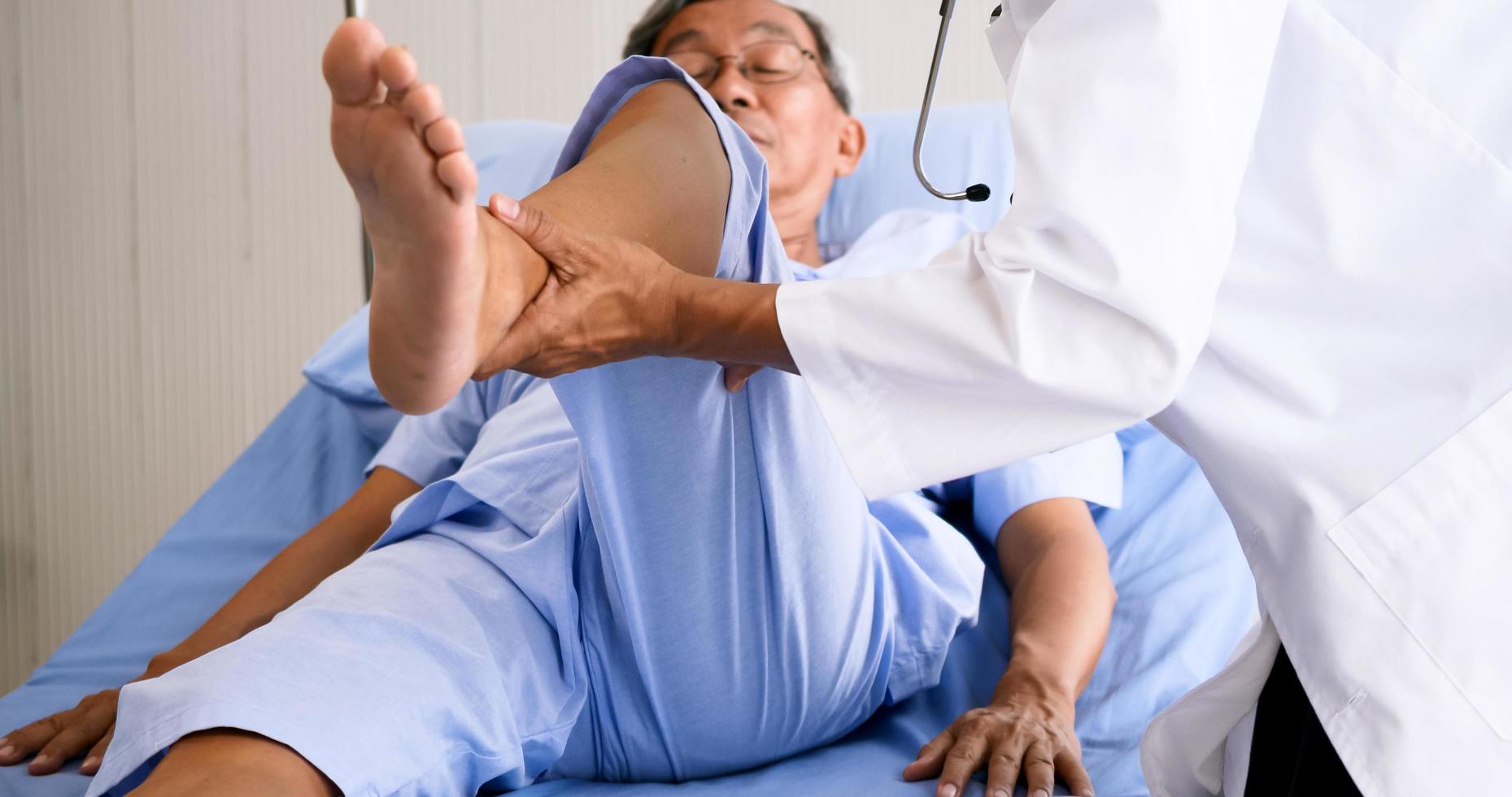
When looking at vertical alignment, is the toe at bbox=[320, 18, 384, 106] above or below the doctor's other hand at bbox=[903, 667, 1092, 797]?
above

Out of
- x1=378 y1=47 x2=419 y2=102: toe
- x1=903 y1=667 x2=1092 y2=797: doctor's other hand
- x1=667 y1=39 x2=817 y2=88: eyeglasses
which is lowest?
x1=903 y1=667 x2=1092 y2=797: doctor's other hand

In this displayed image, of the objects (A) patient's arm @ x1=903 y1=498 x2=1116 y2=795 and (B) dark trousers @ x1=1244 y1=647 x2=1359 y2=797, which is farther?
(A) patient's arm @ x1=903 y1=498 x2=1116 y2=795

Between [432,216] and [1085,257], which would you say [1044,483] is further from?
[432,216]

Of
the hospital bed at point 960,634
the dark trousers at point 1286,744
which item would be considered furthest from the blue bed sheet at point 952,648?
the dark trousers at point 1286,744

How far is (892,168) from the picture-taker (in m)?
1.76

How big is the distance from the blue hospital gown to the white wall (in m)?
1.58

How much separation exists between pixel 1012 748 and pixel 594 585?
32 cm

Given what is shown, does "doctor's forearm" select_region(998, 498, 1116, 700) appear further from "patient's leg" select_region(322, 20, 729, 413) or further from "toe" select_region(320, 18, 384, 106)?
"toe" select_region(320, 18, 384, 106)

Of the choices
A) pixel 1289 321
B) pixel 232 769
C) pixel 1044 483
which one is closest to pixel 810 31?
pixel 1044 483

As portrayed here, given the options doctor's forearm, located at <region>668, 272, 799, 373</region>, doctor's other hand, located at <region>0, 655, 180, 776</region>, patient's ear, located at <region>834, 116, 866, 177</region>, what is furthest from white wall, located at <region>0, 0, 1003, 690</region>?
doctor's forearm, located at <region>668, 272, 799, 373</region>

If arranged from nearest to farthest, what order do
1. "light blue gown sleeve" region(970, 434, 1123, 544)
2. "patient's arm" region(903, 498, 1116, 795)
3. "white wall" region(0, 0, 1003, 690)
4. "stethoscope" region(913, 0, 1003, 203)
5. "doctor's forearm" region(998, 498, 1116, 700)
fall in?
1. "stethoscope" region(913, 0, 1003, 203)
2. "patient's arm" region(903, 498, 1116, 795)
3. "doctor's forearm" region(998, 498, 1116, 700)
4. "light blue gown sleeve" region(970, 434, 1123, 544)
5. "white wall" region(0, 0, 1003, 690)

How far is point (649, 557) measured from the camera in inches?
29.9

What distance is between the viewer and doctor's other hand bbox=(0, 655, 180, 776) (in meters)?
0.91

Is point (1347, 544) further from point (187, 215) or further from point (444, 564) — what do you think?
point (187, 215)
